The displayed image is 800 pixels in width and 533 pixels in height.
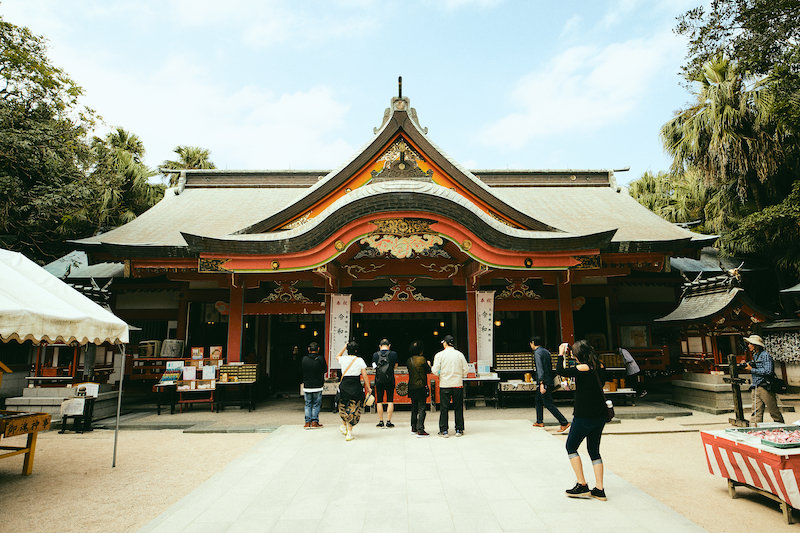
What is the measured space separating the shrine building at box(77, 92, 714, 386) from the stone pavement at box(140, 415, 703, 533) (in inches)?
163

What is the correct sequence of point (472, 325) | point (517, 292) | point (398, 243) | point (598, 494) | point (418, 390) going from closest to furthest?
point (598, 494), point (418, 390), point (398, 243), point (472, 325), point (517, 292)

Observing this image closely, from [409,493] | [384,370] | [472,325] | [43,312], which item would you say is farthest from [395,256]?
[43,312]

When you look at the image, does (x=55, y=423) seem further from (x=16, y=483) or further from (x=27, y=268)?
(x=27, y=268)

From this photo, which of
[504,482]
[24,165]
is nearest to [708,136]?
[504,482]

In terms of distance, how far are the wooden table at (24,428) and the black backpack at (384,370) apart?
4.77 meters

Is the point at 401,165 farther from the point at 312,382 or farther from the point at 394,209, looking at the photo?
the point at 312,382

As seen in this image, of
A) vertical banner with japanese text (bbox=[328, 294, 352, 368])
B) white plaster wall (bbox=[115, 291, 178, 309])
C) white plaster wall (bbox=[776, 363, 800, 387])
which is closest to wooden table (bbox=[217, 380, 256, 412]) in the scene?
vertical banner with japanese text (bbox=[328, 294, 352, 368])

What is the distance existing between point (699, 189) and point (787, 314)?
7.27 m

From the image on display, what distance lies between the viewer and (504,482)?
477cm

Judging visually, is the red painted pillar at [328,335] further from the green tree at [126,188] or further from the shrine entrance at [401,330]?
the green tree at [126,188]

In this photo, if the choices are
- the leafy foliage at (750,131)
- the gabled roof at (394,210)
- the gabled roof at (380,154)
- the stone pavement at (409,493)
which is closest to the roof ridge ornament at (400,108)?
the gabled roof at (380,154)

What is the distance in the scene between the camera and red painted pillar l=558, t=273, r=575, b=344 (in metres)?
10.8

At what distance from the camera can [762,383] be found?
697cm

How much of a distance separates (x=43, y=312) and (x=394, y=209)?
574 cm
